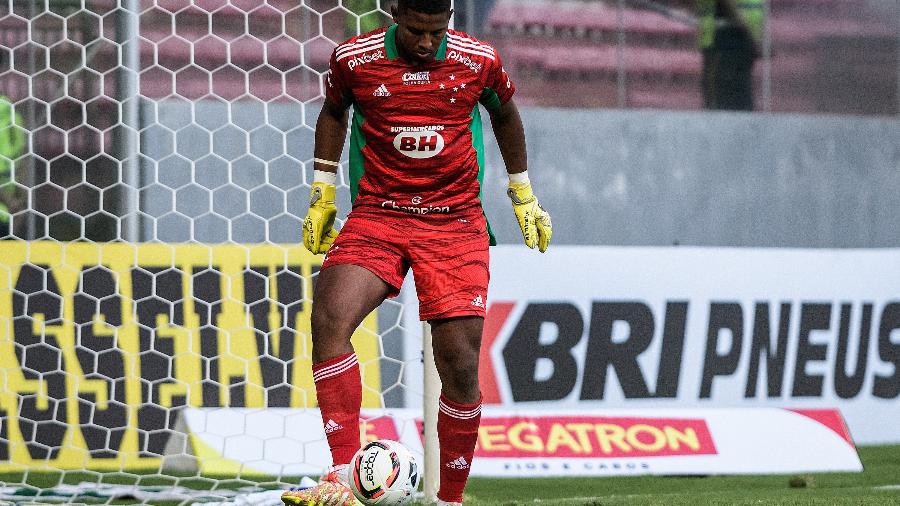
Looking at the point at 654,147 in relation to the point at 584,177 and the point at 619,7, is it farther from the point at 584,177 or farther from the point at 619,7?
the point at 619,7

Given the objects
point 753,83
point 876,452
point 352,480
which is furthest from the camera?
point 753,83

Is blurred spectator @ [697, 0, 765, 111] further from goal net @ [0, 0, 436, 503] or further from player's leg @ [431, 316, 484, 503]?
player's leg @ [431, 316, 484, 503]

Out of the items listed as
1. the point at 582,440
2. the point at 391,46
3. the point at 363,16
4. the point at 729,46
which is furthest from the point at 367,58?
the point at 729,46

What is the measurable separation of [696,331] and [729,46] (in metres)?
2.55

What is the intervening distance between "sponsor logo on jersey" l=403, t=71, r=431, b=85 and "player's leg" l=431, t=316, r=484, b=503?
2.12 ft

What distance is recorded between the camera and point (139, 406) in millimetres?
5582

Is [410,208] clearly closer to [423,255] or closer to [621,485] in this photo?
[423,255]

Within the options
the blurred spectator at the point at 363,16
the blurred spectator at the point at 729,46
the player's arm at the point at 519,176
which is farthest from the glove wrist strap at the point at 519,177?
the blurred spectator at the point at 729,46

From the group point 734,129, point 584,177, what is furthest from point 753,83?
point 584,177

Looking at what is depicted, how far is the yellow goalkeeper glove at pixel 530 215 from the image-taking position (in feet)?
12.6

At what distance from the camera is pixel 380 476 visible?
320cm

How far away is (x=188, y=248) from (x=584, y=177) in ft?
8.55

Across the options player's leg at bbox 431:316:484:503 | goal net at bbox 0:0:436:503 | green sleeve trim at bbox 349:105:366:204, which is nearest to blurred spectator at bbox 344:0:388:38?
goal net at bbox 0:0:436:503

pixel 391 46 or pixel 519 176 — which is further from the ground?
pixel 391 46
